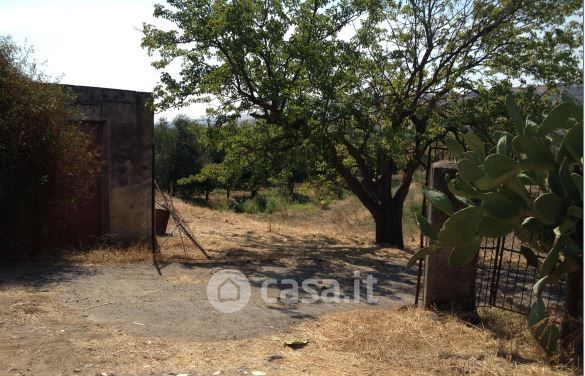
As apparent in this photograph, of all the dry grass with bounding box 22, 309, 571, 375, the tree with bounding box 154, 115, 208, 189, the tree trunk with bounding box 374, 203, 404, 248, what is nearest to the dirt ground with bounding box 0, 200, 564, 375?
the dry grass with bounding box 22, 309, 571, 375

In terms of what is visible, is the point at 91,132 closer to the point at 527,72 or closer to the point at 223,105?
the point at 223,105

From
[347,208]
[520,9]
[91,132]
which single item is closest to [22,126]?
[91,132]

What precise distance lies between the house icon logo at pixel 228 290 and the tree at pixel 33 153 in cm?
305

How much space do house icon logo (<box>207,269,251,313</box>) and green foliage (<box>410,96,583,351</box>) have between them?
8.86ft

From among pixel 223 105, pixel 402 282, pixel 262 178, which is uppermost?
pixel 223 105

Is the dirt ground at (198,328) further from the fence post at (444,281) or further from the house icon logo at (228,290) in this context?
the fence post at (444,281)

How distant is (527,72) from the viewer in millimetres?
→ 11633

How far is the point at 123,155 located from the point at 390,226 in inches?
267

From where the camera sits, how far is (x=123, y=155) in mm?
10383

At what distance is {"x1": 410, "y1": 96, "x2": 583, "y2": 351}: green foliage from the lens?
12.9 feet

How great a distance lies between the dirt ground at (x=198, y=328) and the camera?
4.38 m

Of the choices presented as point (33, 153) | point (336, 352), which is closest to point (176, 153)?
point (33, 153)

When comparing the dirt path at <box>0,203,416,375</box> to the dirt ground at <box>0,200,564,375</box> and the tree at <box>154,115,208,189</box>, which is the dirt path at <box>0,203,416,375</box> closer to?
the dirt ground at <box>0,200,564,375</box>

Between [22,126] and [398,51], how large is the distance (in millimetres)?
7795
